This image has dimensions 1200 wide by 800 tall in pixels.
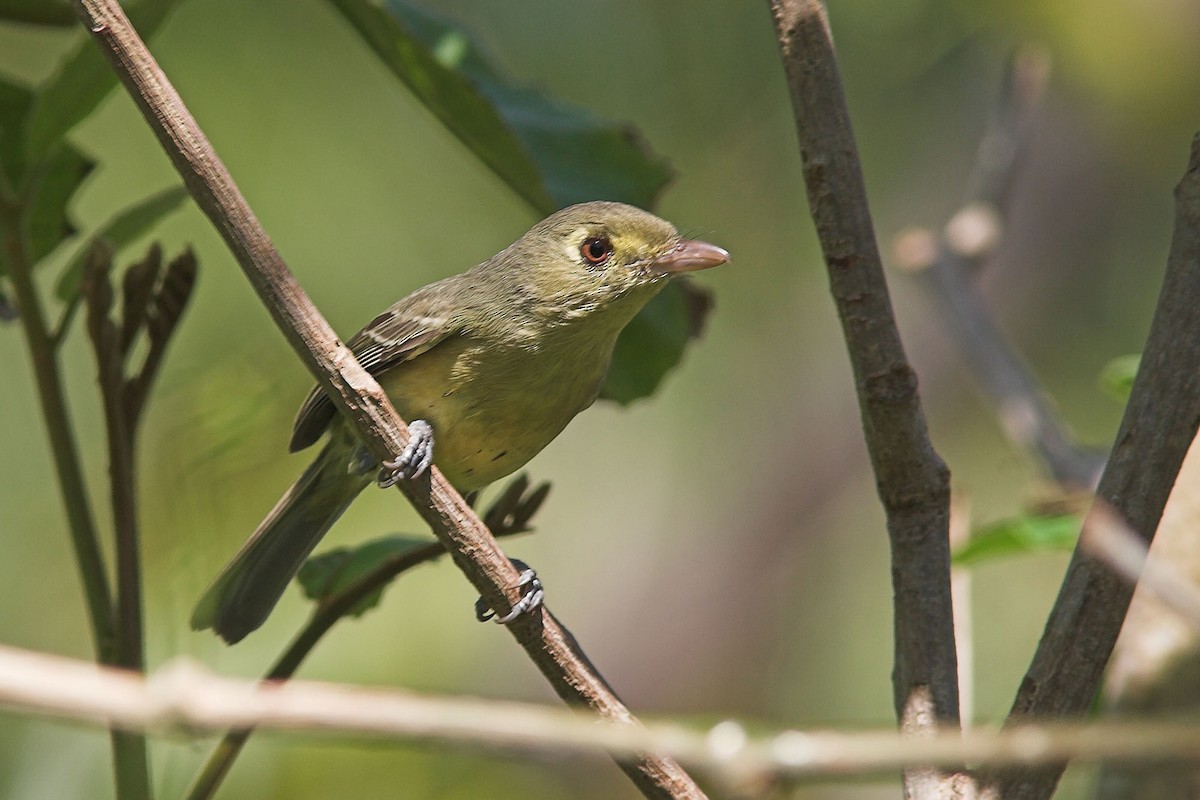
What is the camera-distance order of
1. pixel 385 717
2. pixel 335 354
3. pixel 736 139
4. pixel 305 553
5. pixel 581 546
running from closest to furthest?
pixel 385 717 < pixel 335 354 < pixel 305 553 < pixel 736 139 < pixel 581 546

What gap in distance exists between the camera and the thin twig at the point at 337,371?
7.34 feet

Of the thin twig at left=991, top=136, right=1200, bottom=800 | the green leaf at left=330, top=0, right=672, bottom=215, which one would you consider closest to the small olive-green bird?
the green leaf at left=330, top=0, right=672, bottom=215

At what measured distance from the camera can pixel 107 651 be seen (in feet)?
9.46

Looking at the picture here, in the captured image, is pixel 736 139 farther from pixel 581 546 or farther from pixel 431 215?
pixel 581 546

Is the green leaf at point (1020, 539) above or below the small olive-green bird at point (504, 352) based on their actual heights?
above

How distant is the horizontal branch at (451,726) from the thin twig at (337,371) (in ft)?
4.33

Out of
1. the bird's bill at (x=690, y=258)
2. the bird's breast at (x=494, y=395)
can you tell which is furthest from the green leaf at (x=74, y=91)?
the bird's bill at (x=690, y=258)

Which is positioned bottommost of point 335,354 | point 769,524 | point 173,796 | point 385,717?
point 173,796

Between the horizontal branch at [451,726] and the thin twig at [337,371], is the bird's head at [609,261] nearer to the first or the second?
the thin twig at [337,371]

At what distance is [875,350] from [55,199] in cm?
255

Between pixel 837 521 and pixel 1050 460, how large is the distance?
6.38m

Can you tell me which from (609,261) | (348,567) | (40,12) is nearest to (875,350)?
(609,261)

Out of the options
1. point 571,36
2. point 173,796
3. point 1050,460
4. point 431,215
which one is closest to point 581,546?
point 431,215

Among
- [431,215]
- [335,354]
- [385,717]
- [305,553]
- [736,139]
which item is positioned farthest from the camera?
[736,139]
